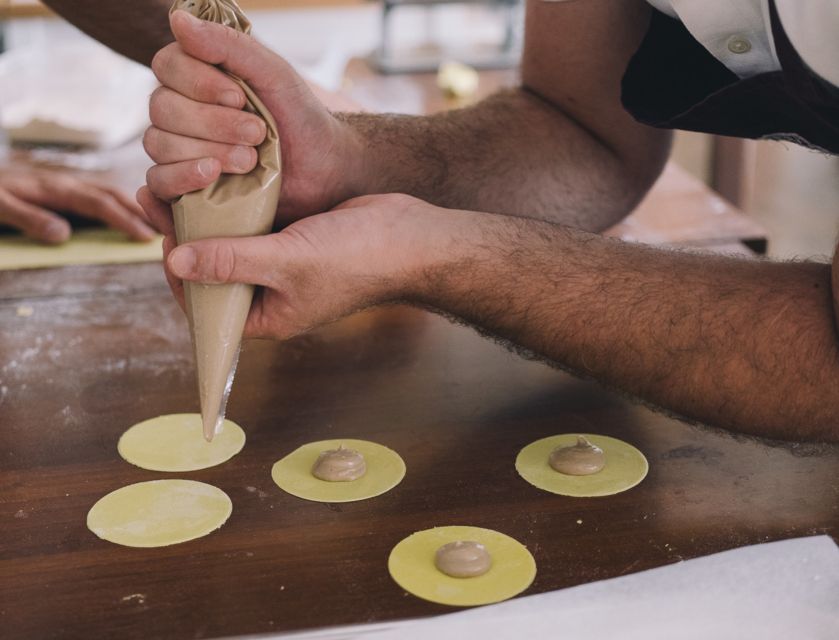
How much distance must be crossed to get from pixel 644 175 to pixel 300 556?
1.07 meters

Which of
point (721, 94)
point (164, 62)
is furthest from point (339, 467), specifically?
point (721, 94)

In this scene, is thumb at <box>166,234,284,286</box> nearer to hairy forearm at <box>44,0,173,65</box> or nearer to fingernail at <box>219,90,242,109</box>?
fingernail at <box>219,90,242,109</box>

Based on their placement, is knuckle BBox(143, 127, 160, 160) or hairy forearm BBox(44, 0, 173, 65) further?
hairy forearm BBox(44, 0, 173, 65)

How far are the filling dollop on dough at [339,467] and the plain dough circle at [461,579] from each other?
121 mm

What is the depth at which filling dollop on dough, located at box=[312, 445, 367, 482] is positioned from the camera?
1030 millimetres

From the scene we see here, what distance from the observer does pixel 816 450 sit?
108cm

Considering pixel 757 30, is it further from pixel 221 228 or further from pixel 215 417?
pixel 215 417

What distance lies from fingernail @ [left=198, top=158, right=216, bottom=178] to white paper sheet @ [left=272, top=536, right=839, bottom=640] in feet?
1.65

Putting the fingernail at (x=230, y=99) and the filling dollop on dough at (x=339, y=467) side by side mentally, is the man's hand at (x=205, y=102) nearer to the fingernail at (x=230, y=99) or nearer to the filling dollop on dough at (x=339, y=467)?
the fingernail at (x=230, y=99)

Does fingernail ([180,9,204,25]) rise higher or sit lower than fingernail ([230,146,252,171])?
higher

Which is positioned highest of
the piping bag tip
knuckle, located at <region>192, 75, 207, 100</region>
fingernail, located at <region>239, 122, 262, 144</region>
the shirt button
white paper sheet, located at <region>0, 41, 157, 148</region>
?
the shirt button

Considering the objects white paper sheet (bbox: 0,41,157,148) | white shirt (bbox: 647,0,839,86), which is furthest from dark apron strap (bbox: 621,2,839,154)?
white paper sheet (bbox: 0,41,157,148)

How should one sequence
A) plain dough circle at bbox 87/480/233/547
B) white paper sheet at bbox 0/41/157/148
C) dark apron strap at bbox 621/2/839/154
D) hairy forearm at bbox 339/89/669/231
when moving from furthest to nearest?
white paper sheet at bbox 0/41/157/148
hairy forearm at bbox 339/89/669/231
dark apron strap at bbox 621/2/839/154
plain dough circle at bbox 87/480/233/547

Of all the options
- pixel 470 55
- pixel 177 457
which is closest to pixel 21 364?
pixel 177 457
